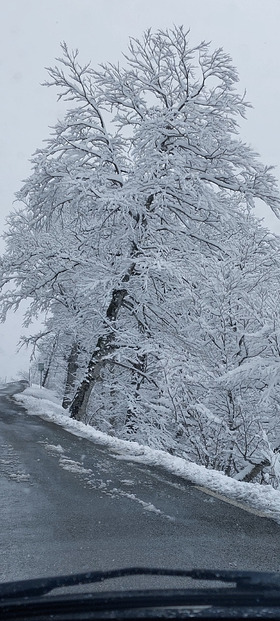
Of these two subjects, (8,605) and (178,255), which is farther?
(178,255)

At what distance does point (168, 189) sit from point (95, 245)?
2459mm

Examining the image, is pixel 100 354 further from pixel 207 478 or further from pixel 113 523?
pixel 113 523

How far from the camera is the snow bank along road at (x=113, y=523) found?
11.0 feet

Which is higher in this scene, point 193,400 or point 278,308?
point 278,308

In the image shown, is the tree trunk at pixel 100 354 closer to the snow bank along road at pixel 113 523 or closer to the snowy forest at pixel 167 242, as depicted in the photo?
the snowy forest at pixel 167 242

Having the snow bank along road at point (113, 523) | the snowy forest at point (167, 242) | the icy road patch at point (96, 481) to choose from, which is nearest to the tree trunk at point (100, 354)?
the snowy forest at point (167, 242)

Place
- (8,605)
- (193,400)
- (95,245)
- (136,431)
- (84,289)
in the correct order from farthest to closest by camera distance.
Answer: (136,431) → (95,245) → (84,289) → (193,400) → (8,605)

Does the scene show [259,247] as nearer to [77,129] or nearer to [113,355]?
[113,355]

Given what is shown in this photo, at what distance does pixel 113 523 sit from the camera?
4168mm

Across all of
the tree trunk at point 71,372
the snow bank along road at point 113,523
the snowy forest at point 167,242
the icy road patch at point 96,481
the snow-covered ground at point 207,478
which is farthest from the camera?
the tree trunk at point 71,372

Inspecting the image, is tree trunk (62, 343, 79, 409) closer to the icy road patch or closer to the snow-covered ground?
the snow-covered ground

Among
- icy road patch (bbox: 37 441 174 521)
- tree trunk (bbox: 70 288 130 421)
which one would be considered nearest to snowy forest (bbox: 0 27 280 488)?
tree trunk (bbox: 70 288 130 421)

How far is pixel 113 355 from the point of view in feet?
37.8

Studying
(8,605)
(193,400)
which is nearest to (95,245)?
(193,400)
